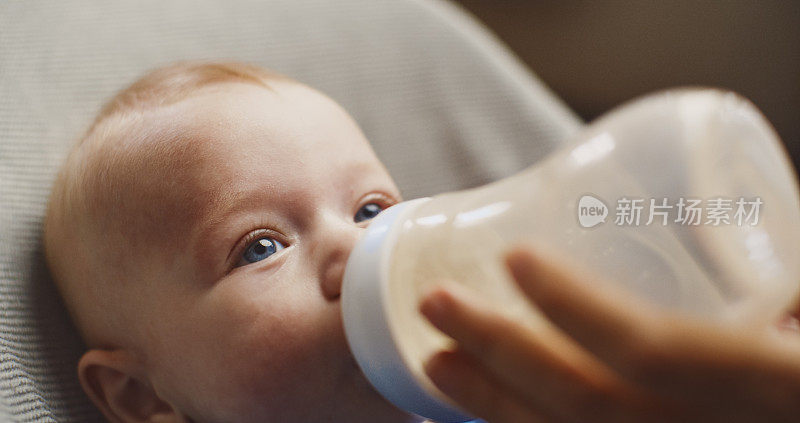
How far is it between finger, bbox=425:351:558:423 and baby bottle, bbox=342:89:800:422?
47mm

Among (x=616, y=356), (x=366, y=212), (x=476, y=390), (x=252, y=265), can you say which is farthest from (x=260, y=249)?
(x=616, y=356)

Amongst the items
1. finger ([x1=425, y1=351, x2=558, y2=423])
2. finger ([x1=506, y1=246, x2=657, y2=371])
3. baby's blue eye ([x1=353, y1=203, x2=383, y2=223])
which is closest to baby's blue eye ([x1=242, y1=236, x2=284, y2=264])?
baby's blue eye ([x1=353, y1=203, x2=383, y2=223])

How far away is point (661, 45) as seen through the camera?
250cm

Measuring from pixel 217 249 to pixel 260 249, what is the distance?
0.04 m

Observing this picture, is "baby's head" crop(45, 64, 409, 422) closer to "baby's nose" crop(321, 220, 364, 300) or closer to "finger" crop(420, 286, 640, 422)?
"baby's nose" crop(321, 220, 364, 300)

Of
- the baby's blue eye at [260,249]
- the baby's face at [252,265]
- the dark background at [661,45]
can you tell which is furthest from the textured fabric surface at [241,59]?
the dark background at [661,45]

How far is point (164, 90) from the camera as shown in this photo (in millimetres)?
806

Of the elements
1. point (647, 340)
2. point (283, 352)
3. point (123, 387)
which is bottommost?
point (123, 387)

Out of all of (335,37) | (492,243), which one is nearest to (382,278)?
(492,243)

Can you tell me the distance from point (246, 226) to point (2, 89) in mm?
412

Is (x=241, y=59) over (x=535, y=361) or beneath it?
over

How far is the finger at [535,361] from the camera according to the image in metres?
0.47

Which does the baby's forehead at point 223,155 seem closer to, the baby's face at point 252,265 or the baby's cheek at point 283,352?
the baby's face at point 252,265

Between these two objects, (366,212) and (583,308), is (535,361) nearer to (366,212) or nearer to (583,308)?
(583,308)
